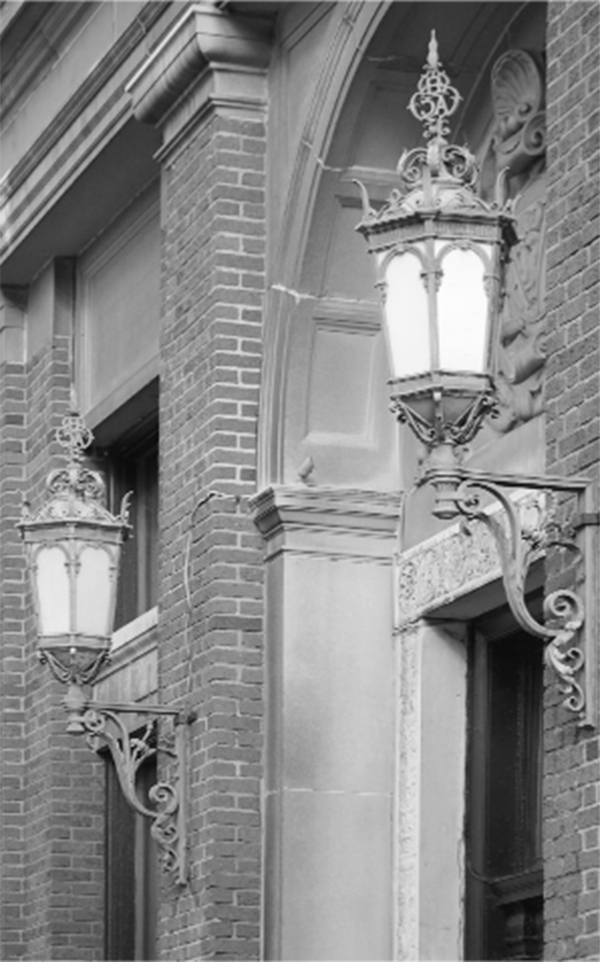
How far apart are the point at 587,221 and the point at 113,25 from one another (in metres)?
5.77

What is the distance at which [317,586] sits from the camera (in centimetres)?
1112

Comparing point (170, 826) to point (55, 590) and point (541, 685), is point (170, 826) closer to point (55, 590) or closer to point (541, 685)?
point (55, 590)

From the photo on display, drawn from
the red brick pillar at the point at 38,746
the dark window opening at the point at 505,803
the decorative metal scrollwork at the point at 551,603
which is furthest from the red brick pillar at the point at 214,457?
the decorative metal scrollwork at the point at 551,603

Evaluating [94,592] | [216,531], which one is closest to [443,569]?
[216,531]

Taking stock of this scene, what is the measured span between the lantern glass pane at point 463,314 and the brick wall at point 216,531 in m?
3.87

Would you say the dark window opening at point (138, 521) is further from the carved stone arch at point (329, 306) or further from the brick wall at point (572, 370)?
the brick wall at point (572, 370)

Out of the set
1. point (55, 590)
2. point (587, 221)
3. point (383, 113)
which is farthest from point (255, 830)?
point (587, 221)

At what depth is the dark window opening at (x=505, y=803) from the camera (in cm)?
1013

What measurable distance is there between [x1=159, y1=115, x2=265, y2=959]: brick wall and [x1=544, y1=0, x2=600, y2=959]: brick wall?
3.06m

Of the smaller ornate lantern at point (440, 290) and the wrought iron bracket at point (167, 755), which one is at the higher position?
the smaller ornate lantern at point (440, 290)

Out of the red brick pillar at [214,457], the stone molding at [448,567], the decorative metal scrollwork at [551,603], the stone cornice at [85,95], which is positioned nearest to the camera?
the decorative metal scrollwork at [551,603]

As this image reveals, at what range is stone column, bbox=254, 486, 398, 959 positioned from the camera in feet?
35.3

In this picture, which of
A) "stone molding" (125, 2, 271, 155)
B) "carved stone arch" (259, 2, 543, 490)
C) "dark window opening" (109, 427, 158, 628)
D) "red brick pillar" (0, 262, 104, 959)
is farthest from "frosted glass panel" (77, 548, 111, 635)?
"red brick pillar" (0, 262, 104, 959)

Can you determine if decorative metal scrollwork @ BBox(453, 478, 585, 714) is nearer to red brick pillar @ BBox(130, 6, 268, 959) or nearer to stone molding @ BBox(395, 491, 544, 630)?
stone molding @ BBox(395, 491, 544, 630)
